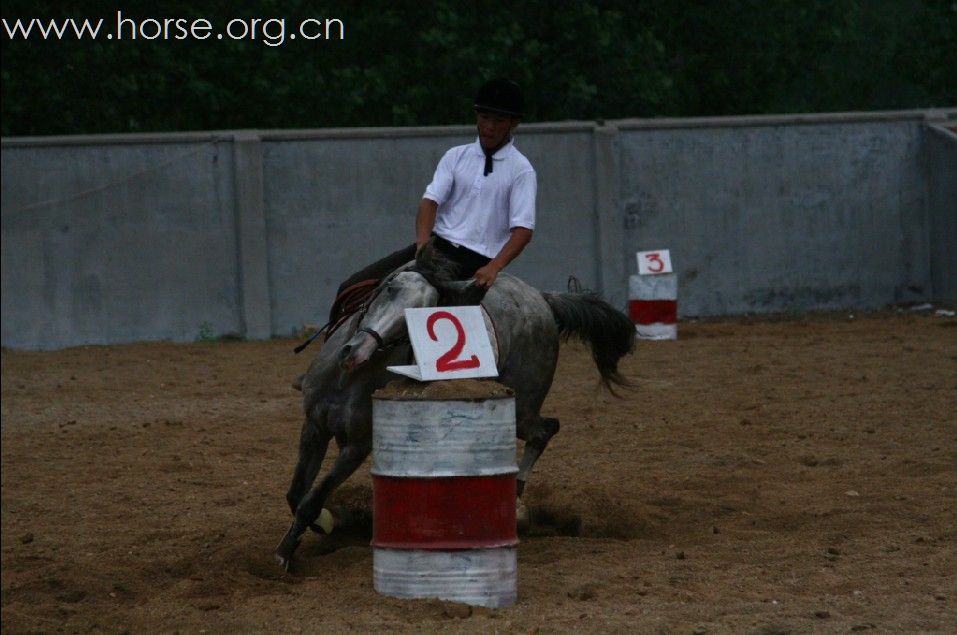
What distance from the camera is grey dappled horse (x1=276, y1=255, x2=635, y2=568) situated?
6.11 metres

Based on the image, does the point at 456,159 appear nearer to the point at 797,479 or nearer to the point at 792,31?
the point at 797,479

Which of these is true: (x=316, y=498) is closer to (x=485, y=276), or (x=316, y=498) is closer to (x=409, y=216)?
(x=485, y=276)

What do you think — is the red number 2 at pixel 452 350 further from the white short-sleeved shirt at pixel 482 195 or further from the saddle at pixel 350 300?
the white short-sleeved shirt at pixel 482 195

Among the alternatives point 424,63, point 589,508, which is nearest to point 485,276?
point 589,508

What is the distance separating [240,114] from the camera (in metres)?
22.4

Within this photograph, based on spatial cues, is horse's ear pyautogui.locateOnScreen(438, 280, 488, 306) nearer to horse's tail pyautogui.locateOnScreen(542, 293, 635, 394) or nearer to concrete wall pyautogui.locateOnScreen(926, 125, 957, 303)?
horse's tail pyautogui.locateOnScreen(542, 293, 635, 394)

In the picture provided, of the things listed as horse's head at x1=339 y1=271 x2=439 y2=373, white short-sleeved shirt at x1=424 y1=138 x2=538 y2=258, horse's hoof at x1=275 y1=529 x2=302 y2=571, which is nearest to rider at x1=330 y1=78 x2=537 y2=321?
white short-sleeved shirt at x1=424 y1=138 x2=538 y2=258

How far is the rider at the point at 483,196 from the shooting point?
696 centimetres

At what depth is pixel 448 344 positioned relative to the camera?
570 centimetres

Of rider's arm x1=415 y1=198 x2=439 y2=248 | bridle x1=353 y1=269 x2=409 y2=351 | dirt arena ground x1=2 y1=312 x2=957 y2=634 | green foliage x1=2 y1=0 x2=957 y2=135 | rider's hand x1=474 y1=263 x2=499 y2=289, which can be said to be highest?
green foliage x1=2 y1=0 x2=957 y2=135

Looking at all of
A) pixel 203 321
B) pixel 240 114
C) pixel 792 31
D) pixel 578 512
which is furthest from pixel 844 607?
pixel 792 31

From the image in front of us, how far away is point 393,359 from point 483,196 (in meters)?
1.08

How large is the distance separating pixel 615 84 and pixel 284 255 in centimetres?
774

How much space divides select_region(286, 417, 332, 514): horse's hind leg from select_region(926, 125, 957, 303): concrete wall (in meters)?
14.9
